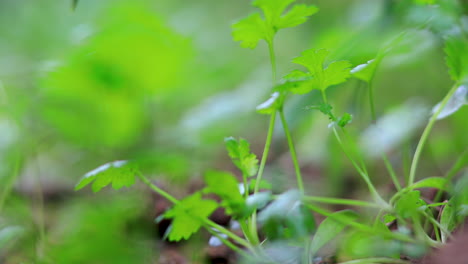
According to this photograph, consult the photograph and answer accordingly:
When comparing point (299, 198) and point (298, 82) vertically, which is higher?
point (298, 82)

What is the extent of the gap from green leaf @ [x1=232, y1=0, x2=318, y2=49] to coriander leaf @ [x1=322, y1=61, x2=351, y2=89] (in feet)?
0.25

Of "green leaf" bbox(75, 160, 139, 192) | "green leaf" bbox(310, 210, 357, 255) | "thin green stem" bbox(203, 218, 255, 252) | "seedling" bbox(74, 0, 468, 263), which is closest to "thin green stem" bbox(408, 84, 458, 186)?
"seedling" bbox(74, 0, 468, 263)

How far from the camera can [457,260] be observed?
1.10 ft

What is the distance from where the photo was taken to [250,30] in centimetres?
57

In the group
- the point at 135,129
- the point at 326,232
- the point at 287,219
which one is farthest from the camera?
the point at 135,129

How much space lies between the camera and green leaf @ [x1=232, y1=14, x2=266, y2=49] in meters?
0.56

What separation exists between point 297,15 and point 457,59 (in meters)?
0.22

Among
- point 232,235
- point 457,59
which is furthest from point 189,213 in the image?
point 457,59

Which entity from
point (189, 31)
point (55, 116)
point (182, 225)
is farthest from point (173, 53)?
point (189, 31)

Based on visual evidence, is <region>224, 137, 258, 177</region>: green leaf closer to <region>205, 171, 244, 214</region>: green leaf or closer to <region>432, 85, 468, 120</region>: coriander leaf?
<region>205, 171, 244, 214</region>: green leaf

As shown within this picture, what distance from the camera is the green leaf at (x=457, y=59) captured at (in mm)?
542

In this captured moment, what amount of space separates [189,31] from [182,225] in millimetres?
2006

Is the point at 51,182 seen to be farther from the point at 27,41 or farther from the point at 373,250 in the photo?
the point at 373,250

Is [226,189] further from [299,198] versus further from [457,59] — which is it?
[457,59]
